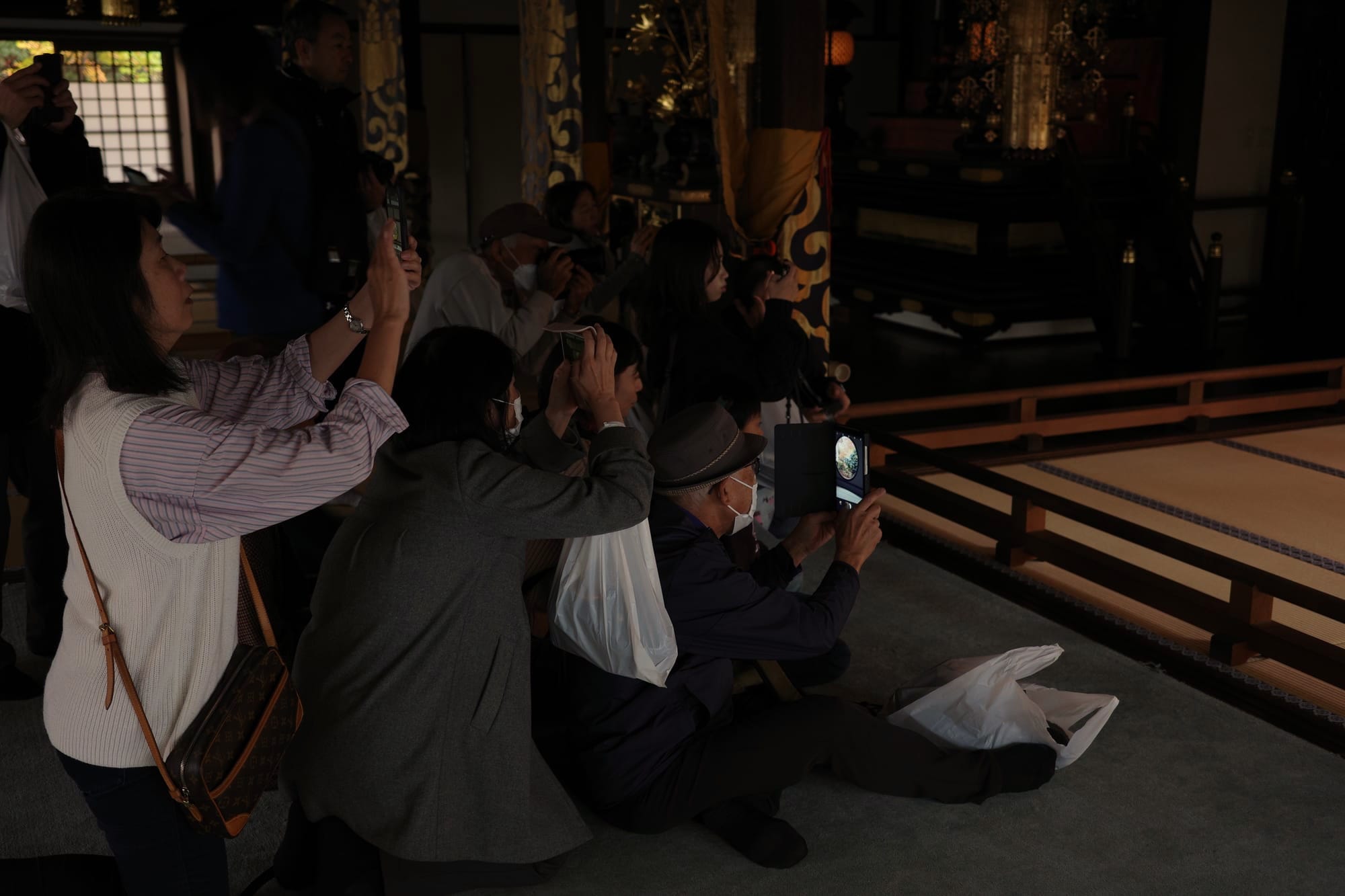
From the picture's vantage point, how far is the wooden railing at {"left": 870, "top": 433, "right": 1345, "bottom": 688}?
2.90 metres

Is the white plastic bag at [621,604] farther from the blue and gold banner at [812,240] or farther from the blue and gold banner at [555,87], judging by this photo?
the blue and gold banner at [555,87]

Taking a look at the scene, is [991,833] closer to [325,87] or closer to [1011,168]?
[325,87]

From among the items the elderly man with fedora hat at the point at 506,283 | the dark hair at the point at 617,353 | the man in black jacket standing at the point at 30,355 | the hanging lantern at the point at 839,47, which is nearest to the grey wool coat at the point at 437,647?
the dark hair at the point at 617,353

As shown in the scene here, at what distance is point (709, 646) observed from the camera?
2211mm

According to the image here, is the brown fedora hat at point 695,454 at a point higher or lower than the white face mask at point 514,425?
lower

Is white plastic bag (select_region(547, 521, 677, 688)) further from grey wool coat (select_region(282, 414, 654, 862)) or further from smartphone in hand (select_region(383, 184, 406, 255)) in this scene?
smartphone in hand (select_region(383, 184, 406, 255))

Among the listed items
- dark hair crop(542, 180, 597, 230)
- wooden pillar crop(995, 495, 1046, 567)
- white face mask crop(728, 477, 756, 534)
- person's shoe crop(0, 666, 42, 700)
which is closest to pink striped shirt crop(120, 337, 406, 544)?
white face mask crop(728, 477, 756, 534)

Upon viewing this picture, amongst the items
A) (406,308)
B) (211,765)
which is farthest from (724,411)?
(211,765)

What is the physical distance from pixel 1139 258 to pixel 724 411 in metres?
6.59

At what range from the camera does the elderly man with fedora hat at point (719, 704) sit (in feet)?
7.20

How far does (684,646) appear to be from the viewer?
2.21m

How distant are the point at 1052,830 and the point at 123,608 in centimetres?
170

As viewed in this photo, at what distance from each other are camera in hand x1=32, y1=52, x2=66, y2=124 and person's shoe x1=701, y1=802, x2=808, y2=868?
6.61ft

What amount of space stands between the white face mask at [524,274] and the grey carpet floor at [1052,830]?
1.68 m
